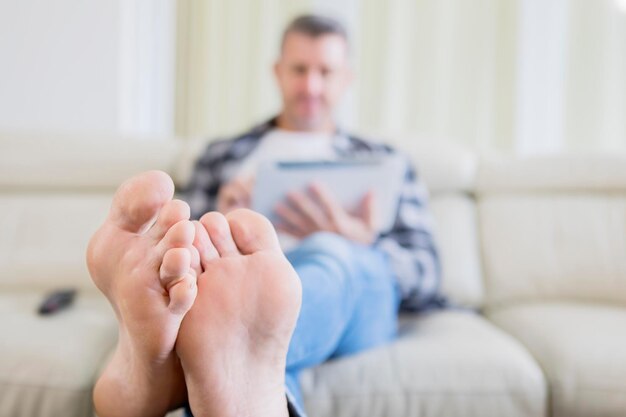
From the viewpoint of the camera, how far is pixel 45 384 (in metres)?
0.95

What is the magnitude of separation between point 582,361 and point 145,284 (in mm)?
694

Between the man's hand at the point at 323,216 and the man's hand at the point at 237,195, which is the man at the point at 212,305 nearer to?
the man's hand at the point at 323,216

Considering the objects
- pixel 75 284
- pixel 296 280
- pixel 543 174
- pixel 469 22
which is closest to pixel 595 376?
pixel 296 280

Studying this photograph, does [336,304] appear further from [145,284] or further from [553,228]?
[553,228]

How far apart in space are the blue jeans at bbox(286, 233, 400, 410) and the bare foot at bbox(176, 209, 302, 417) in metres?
0.08

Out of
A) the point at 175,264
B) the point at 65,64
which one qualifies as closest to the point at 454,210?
the point at 175,264

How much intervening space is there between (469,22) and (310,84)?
1.36m

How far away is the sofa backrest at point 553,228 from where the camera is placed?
4.98 feet

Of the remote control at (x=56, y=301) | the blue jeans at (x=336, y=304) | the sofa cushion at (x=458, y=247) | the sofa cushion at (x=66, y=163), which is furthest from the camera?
the sofa cushion at (x=66, y=163)

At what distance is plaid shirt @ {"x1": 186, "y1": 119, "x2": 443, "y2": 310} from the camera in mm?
1312

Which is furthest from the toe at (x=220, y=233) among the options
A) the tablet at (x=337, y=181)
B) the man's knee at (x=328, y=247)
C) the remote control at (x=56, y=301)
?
the remote control at (x=56, y=301)

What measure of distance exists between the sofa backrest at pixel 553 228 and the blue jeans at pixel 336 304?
54 centimetres

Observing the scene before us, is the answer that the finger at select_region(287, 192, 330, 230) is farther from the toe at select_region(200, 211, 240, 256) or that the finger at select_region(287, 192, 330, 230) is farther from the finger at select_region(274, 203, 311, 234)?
the toe at select_region(200, 211, 240, 256)

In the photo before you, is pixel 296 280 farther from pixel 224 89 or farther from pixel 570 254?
pixel 224 89
